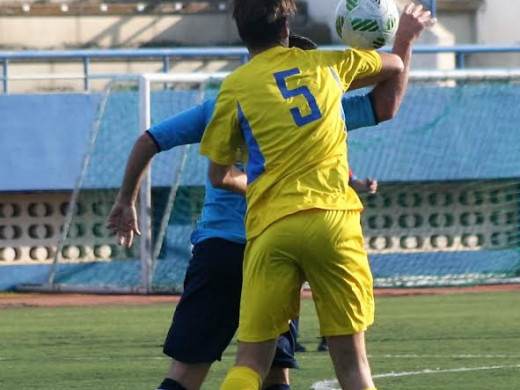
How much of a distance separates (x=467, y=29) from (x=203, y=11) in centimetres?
435

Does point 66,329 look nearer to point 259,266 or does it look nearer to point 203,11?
point 259,266

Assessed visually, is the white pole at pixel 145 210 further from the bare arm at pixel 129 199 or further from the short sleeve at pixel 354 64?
the short sleeve at pixel 354 64

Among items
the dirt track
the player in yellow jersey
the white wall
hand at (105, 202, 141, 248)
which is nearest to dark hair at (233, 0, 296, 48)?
the player in yellow jersey

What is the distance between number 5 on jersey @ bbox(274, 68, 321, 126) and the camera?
533cm

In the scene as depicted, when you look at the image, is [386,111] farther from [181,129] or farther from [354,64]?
[181,129]

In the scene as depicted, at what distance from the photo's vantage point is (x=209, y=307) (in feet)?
20.3

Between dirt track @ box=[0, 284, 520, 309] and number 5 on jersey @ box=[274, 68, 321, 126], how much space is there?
1027 centimetres

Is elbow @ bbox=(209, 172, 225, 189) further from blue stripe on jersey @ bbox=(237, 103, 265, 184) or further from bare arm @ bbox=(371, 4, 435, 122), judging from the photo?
bare arm @ bbox=(371, 4, 435, 122)

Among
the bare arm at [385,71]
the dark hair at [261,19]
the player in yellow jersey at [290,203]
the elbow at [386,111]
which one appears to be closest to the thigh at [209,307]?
the player in yellow jersey at [290,203]

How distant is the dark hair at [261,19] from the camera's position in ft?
17.6

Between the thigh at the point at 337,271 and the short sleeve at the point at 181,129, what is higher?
the short sleeve at the point at 181,129

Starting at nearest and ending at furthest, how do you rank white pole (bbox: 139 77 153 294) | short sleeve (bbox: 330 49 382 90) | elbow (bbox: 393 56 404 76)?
short sleeve (bbox: 330 49 382 90), elbow (bbox: 393 56 404 76), white pole (bbox: 139 77 153 294)

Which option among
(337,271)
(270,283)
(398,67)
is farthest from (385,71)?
(270,283)

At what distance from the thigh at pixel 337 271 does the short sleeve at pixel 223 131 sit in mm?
461
